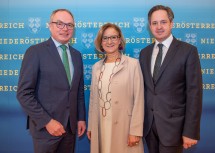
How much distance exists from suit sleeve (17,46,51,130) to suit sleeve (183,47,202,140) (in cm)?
120

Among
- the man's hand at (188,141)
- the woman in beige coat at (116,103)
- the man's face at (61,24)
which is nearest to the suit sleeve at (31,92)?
the man's face at (61,24)

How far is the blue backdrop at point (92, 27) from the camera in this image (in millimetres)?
3027

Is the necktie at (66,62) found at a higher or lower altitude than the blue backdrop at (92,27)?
lower

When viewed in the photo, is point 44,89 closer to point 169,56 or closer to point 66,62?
point 66,62

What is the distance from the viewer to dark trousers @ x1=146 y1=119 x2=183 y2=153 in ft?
7.06

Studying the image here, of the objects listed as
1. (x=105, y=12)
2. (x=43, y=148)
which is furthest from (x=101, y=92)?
(x=105, y=12)

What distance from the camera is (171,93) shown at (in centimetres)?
211

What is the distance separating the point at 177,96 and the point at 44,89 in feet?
3.86

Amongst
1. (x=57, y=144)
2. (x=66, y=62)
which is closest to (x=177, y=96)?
(x=66, y=62)

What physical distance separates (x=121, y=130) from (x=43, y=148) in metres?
0.72

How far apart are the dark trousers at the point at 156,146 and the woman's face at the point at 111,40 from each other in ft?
2.62

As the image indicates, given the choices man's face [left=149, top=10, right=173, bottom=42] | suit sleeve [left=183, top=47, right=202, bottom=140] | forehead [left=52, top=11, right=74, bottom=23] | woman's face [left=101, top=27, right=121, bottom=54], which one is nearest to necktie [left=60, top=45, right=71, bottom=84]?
forehead [left=52, top=11, right=74, bottom=23]

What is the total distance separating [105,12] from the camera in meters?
3.04

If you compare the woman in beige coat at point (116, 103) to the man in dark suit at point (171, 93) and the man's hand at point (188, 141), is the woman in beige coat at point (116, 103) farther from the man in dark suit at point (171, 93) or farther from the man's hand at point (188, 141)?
the man's hand at point (188, 141)
